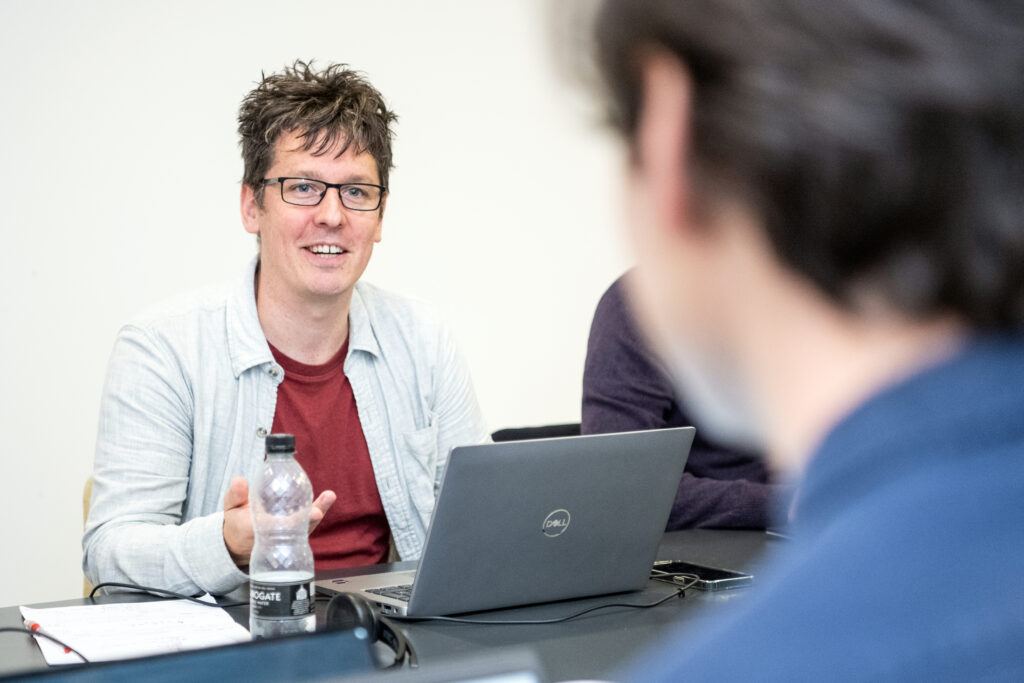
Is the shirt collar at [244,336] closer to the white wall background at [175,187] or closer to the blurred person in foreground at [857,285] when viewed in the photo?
the white wall background at [175,187]

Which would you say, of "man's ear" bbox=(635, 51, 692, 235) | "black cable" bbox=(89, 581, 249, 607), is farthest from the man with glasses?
"man's ear" bbox=(635, 51, 692, 235)

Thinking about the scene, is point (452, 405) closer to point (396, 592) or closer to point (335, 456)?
point (335, 456)

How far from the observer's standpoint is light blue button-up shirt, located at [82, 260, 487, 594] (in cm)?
162

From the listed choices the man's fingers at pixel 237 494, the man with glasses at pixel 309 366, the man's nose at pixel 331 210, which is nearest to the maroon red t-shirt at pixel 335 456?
the man with glasses at pixel 309 366

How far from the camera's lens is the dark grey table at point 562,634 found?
1203 millimetres

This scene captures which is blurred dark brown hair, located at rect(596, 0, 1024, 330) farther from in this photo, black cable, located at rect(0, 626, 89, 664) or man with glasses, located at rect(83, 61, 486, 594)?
man with glasses, located at rect(83, 61, 486, 594)

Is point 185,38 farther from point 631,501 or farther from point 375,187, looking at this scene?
point 631,501

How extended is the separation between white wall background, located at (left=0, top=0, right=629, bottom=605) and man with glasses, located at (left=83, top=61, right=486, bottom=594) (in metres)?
0.54

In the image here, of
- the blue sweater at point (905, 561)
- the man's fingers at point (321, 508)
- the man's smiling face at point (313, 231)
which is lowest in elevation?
the man's fingers at point (321, 508)

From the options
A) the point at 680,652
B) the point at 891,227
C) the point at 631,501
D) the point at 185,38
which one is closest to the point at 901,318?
the point at 891,227

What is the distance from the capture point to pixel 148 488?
1785mm

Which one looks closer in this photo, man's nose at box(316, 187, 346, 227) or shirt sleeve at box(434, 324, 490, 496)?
man's nose at box(316, 187, 346, 227)

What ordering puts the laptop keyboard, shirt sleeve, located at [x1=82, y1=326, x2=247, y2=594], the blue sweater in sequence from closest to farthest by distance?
the blue sweater
the laptop keyboard
shirt sleeve, located at [x1=82, y1=326, x2=247, y2=594]

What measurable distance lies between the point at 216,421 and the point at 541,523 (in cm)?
84
